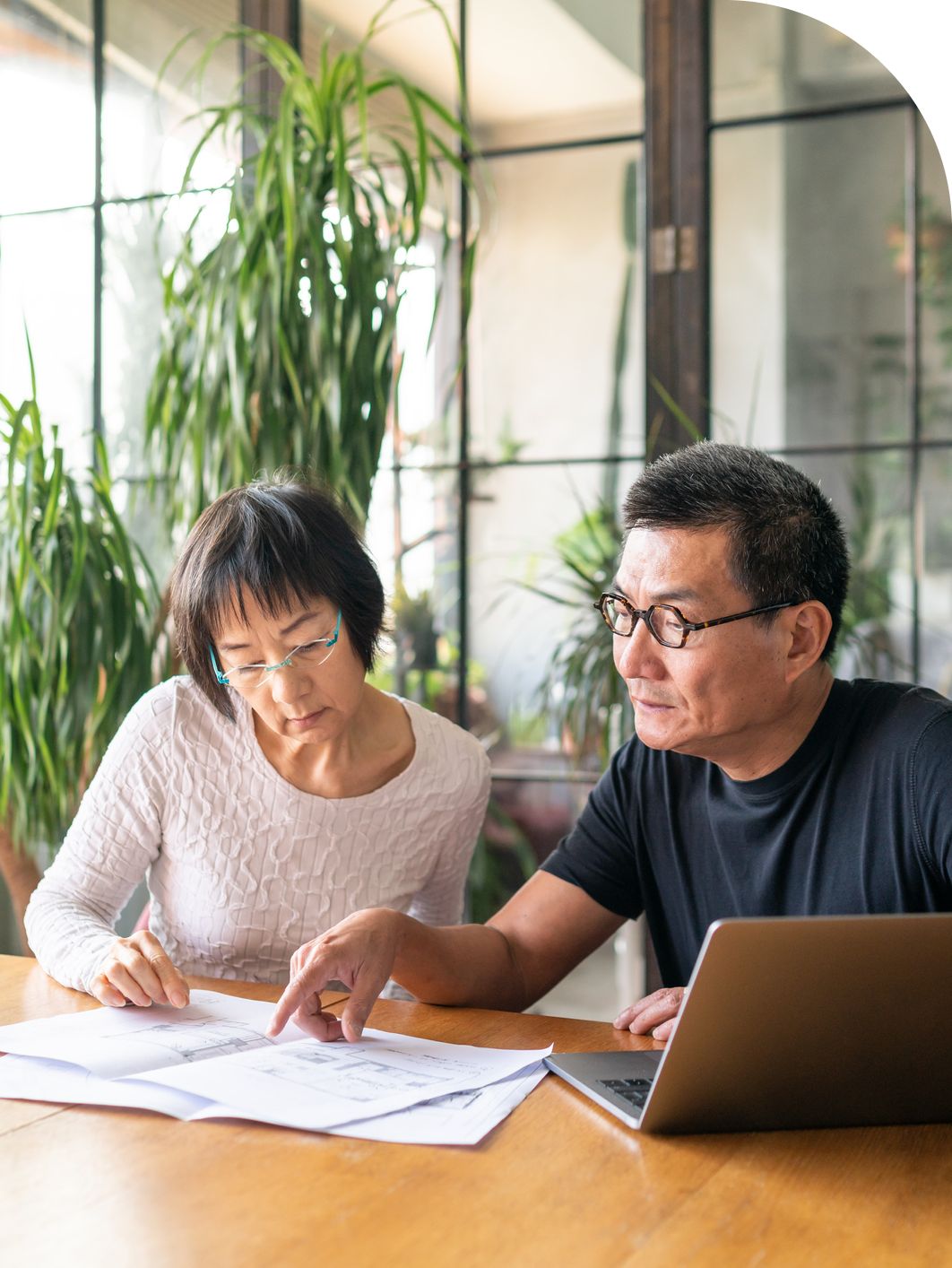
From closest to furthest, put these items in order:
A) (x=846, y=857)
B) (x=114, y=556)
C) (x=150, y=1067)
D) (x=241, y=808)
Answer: (x=150, y=1067), (x=846, y=857), (x=241, y=808), (x=114, y=556)

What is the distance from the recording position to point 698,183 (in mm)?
2609

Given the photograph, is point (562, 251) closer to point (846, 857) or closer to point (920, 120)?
point (920, 120)

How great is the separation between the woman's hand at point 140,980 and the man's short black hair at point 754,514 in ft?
2.47

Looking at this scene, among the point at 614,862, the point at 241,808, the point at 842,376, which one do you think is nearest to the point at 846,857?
the point at 614,862

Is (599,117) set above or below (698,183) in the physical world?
above

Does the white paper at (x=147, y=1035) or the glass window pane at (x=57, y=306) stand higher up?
the glass window pane at (x=57, y=306)

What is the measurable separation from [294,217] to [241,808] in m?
1.20

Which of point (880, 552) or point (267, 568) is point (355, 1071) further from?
point (880, 552)

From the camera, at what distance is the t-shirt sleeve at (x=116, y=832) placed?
1575mm

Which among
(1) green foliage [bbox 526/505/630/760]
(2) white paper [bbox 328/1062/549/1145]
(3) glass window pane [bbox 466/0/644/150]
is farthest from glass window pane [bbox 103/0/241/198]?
(2) white paper [bbox 328/1062/549/1145]

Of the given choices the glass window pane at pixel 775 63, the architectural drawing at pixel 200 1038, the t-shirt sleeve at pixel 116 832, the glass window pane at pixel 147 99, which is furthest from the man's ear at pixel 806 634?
the glass window pane at pixel 147 99

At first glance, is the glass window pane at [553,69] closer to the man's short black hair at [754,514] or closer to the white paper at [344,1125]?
the man's short black hair at [754,514]

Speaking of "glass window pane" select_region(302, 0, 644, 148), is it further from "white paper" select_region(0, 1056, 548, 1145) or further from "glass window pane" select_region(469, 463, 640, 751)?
"white paper" select_region(0, 1056, 548, 1145)

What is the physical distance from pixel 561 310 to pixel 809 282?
58 cm
